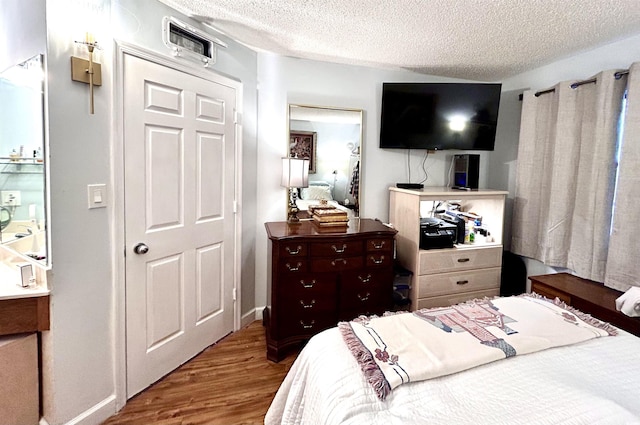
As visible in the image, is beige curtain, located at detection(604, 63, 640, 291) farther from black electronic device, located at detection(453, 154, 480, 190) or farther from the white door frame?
the white door frame

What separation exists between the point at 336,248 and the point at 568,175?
1.93 m

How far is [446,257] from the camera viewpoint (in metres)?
2.90

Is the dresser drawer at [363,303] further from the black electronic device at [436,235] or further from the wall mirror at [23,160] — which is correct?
the wall mirror at [23,160]

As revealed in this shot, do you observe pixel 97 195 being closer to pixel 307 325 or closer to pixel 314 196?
pixel 307 325

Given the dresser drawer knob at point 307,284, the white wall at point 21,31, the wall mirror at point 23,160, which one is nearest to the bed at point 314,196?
the dresser drawer knob at point 307,284

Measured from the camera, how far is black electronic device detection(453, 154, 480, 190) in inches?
126

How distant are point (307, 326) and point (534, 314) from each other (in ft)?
4.72

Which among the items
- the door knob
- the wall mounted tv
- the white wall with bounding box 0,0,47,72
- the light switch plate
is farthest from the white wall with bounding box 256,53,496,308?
the white wall with bounding box 0,0,47,72

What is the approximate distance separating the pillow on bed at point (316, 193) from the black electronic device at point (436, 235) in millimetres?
860

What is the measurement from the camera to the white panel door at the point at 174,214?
6.50ft

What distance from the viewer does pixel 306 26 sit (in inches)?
91.9

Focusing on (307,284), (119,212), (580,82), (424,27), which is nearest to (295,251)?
(307,284)

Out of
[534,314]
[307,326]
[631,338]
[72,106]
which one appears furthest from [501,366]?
[72,106]

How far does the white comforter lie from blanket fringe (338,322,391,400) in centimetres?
2
